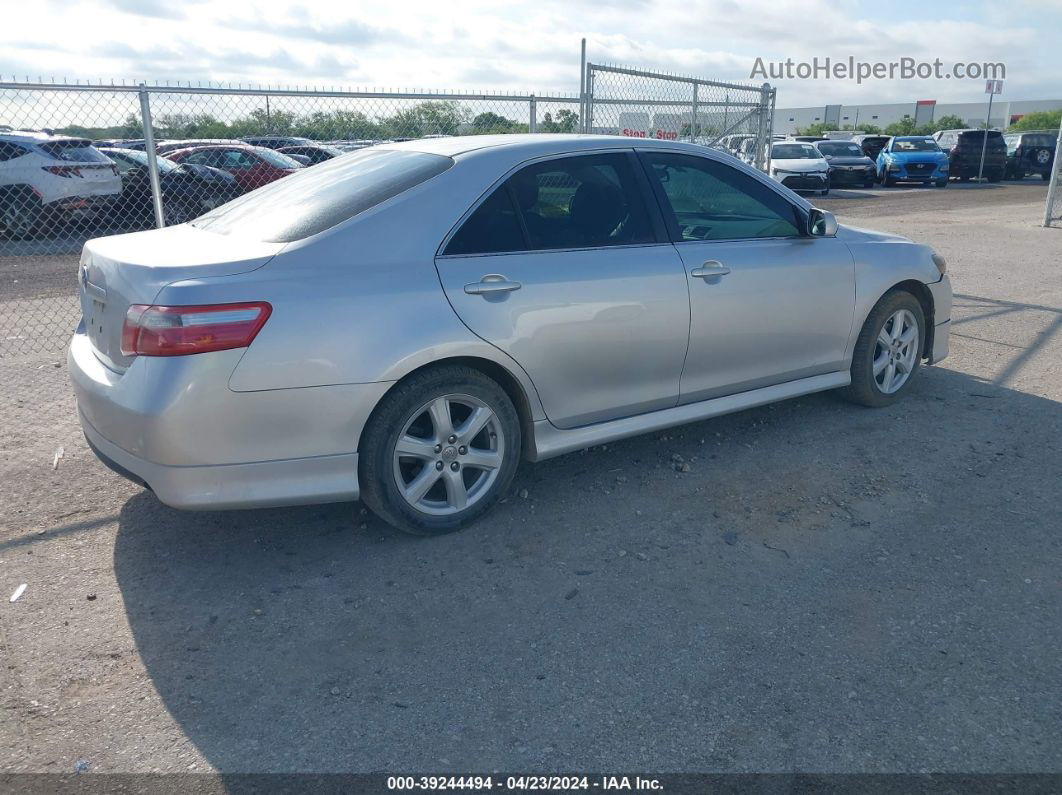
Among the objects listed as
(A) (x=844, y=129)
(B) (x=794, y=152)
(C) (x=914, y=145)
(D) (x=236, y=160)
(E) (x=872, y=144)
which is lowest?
(D) (x=236, y=160)

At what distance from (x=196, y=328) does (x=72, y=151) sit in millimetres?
13059

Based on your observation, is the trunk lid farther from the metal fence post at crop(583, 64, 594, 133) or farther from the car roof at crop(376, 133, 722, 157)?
the metal fence post at crop(583, 64, 594, 133)

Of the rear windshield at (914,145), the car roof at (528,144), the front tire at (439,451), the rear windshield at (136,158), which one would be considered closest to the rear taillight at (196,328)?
the front tire at (439,451)

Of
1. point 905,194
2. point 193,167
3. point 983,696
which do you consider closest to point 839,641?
point 983,696

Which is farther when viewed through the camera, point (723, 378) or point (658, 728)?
point (723, 378)

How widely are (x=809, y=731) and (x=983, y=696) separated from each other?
24.7 inches

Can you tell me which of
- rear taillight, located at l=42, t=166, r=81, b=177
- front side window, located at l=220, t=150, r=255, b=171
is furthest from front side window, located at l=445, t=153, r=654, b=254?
rear taillight, located at l=42, t=166, r=81, b=177

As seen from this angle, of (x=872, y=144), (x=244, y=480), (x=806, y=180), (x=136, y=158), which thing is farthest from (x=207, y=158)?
(x=872, y=144)

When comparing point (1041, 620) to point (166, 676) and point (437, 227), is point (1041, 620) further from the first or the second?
point (166, 676)

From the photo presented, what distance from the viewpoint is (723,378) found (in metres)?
4.80

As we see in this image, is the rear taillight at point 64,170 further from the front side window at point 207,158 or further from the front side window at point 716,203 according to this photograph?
the front side window at point 716,203

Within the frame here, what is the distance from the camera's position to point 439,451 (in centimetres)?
394

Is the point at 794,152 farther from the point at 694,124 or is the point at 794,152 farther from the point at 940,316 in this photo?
the point at 940,316

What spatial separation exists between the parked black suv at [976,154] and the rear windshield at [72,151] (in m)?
29.3
